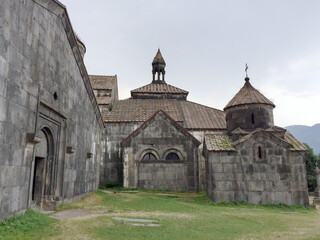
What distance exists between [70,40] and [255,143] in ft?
31.4

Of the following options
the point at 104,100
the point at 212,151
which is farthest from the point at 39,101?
the point at 104,100

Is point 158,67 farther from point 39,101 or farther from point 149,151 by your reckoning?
point 39,101

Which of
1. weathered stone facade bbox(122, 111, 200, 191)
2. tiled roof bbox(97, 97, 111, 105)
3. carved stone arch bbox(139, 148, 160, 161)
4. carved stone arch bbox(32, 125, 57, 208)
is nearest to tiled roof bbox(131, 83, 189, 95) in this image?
tiled roof bbox(97, 97, 111, 105)

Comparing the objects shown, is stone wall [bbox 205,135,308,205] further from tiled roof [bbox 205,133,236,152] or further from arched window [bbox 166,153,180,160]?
arched window [bbox 166,153,180,160]

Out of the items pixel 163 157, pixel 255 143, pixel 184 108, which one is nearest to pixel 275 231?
pixel 255 143

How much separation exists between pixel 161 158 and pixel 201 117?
7414mm

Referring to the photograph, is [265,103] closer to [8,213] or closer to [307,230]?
[307,230]

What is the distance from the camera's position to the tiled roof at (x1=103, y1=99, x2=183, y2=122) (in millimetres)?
20297

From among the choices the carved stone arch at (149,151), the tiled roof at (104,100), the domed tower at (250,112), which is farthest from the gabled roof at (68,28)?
the tiled roof at (104,100)

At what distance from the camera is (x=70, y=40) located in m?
9.58

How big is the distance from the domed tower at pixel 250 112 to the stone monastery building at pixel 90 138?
0.18 ft

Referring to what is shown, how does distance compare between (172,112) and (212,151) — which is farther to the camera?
(172,112)

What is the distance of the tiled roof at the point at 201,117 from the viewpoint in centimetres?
2057

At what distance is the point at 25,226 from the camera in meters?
5.53
